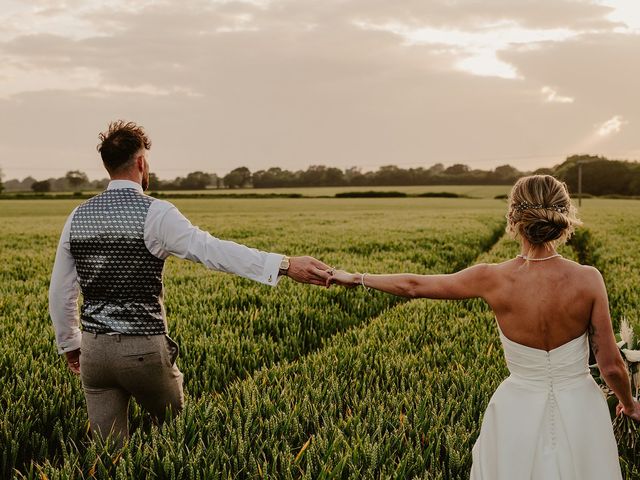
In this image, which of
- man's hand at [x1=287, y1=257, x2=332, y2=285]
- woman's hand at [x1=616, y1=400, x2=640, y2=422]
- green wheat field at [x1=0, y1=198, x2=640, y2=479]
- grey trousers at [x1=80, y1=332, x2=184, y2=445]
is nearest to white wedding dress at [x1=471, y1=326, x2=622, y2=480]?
woman's hand at [x1=616, y1=400, x2=640, y2=422]

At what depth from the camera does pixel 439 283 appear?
11.0 feet

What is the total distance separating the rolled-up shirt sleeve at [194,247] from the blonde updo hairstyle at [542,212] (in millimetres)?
1562

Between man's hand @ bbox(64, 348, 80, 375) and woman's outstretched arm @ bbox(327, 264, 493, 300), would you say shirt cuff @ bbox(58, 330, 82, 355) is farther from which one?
woman's outstretched arm @ bbox(327, 264, 493, 300)

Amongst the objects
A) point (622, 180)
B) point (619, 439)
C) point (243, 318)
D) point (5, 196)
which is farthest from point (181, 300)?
point (622, 180)

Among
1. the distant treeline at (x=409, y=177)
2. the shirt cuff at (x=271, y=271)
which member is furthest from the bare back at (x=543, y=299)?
the distant treeline at (x=409, y=177)

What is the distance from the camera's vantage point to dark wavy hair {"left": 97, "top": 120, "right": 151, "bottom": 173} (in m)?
3.59

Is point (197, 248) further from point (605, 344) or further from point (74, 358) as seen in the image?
point (605, 344)

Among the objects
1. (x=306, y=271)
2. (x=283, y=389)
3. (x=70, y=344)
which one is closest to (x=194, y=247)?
(x=306, y=271)

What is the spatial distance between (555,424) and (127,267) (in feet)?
8.50

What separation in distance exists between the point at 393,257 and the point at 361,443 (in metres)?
12.5

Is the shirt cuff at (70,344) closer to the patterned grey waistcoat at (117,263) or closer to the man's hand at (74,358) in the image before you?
the man's hand at (74,358)

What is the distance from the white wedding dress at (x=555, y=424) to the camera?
304 cm

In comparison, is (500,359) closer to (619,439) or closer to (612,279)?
(619,439)

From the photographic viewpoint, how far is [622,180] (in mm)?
118625
